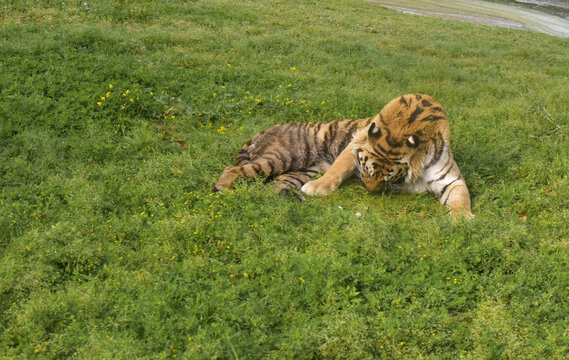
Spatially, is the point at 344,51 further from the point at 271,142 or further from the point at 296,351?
the point at 296,351

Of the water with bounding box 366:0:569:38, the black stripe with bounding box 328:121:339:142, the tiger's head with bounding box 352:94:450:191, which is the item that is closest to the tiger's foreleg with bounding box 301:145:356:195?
the tiger's head with bounding box 352:94:450:191

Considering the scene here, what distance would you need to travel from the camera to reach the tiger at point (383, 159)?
6.15 metres

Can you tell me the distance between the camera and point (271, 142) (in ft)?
22.8

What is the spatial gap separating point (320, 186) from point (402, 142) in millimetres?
1121

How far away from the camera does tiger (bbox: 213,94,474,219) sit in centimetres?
615

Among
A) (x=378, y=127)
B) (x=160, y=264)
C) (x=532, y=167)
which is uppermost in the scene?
(x=378, y=127)

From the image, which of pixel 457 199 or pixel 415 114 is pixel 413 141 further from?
pixel 457 199

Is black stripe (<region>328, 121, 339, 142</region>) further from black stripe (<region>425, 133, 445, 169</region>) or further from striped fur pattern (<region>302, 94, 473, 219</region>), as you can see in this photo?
black stripe (<region>425, 133, 445, 169</region>)

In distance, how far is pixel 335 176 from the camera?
6.57 m

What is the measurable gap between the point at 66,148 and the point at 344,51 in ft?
23.2

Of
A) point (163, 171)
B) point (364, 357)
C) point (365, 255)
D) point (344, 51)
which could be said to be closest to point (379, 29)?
point (344, 51)

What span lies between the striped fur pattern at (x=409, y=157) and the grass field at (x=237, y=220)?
→ 21 centimetres

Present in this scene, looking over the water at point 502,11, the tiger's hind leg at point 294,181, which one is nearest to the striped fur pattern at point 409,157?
the tiger's hind leg at point 294,181

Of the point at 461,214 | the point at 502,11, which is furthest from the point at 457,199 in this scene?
the point at 502,11
